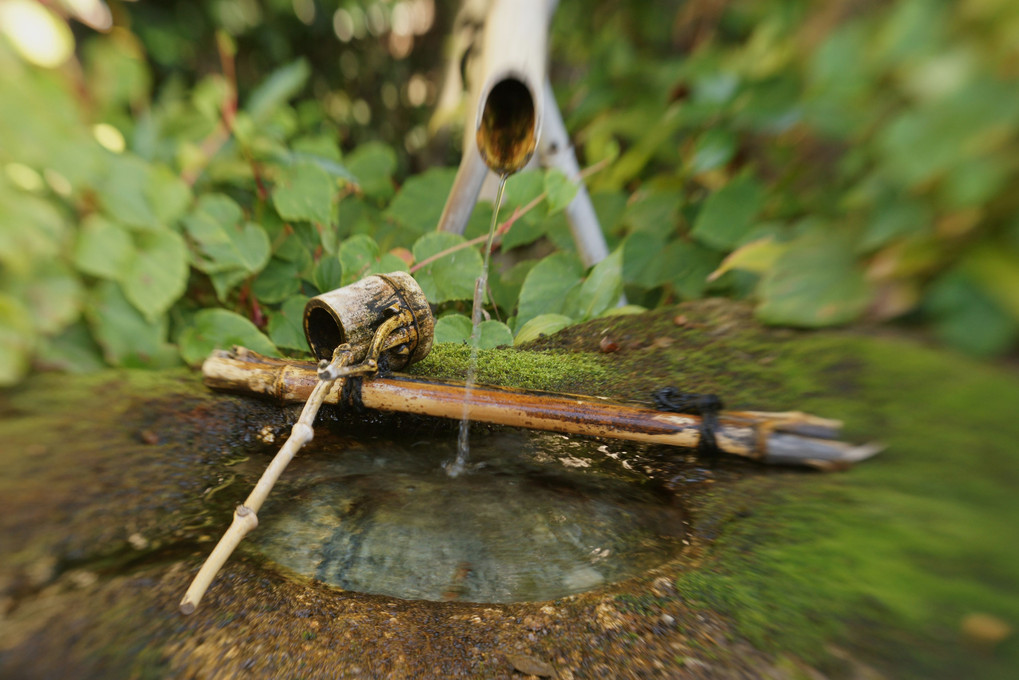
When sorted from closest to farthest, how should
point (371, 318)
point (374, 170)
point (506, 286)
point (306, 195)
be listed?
point (371, 318), point (306, 195), point (506, 286), point (374, 170)

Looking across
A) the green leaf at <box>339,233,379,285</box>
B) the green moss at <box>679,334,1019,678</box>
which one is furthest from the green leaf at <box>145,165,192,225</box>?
the green moss at <box>679,334,1019,678</box>

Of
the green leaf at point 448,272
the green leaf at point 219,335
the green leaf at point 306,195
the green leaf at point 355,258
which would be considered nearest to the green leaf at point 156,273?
the green leaf at point 219,335

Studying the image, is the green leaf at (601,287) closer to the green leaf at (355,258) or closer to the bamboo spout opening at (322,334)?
the green leaf at (355,258)

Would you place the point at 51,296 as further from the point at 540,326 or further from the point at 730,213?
the point at 730,213

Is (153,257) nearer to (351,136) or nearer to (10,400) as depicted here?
(10,400)

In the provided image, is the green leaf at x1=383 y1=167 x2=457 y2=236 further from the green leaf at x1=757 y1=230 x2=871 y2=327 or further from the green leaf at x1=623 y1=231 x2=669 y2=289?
the green leaf at x1=757 y1=230 x2=871 y2=327

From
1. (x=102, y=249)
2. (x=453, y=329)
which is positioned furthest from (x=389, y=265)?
(x=102, y=249)
